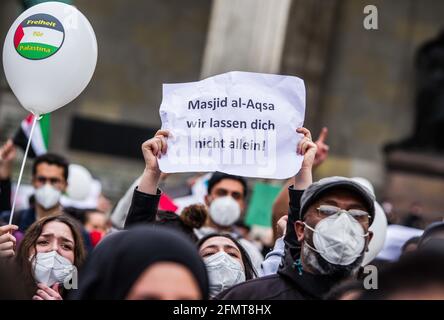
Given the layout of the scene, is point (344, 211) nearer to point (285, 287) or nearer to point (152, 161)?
point (285, 287)

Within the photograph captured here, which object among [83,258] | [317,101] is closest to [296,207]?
[83,258]

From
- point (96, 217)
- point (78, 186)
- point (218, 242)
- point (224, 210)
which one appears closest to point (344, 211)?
point (218, 242)

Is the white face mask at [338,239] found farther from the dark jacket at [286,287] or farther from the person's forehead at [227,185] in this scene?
the person's forehead at [227,185]

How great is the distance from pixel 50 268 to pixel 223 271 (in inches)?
28.2

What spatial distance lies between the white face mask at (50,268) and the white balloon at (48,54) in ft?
3.58

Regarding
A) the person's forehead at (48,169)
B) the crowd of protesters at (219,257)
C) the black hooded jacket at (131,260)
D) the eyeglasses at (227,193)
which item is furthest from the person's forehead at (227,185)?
the black hooded jacket at (131,260)

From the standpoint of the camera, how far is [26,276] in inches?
182

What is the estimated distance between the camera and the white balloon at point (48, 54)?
533cm

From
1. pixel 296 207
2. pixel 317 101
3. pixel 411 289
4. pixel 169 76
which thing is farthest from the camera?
pixel 169 76

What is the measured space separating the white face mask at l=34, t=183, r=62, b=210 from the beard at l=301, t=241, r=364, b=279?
11.0ft

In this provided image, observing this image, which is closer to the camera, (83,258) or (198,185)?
(83,258)
